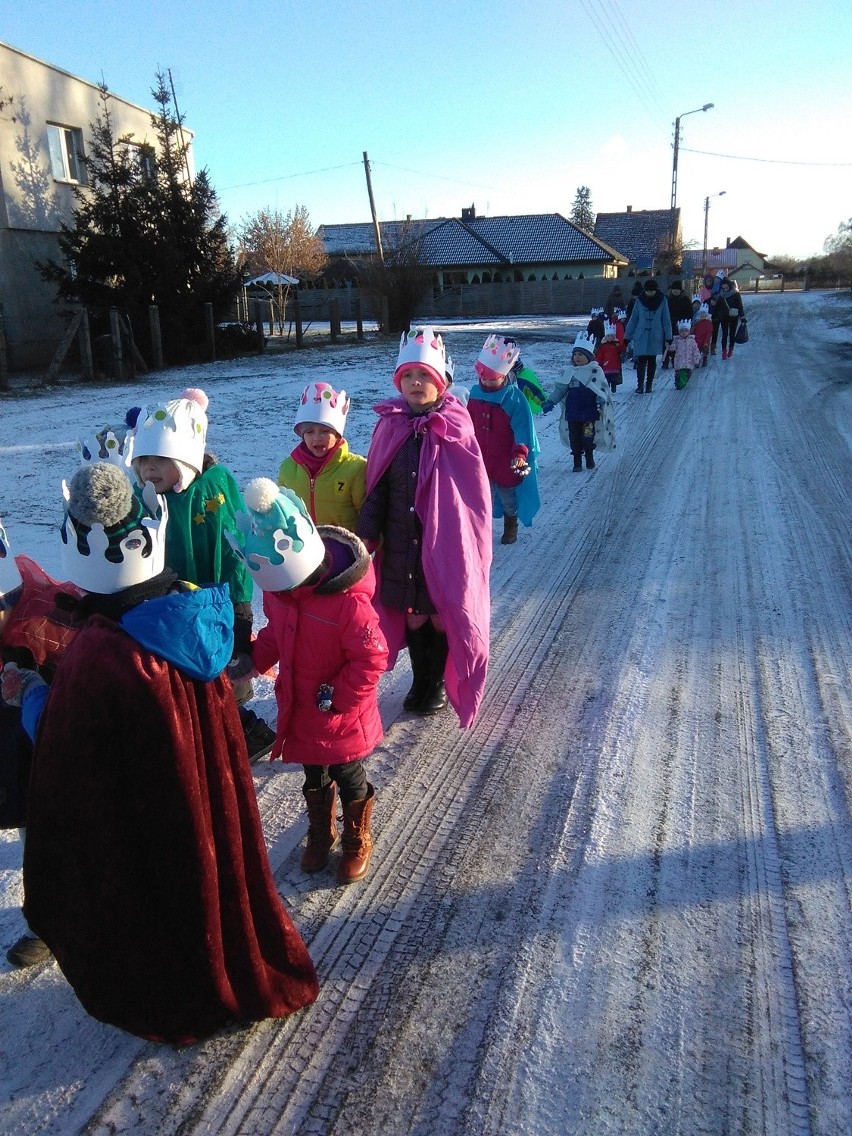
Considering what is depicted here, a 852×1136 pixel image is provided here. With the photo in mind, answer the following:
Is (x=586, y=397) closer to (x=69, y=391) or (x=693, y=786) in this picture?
(x=693, y=786)

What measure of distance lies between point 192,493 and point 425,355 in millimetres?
1223

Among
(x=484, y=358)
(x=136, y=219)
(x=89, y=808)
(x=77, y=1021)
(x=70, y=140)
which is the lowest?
(x=77, y=1021)

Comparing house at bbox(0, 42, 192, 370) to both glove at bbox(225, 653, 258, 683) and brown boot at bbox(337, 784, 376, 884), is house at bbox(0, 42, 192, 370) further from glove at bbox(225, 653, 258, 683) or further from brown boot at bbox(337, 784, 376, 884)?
brown boot at bbox(337, 784, 376, 884)

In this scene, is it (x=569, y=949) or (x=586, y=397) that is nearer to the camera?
(x=569, y=949)

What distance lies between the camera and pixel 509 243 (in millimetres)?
45531

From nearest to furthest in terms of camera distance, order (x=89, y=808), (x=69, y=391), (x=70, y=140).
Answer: (x=89, y=808), (x=69, y=391), (x=70, y=140)

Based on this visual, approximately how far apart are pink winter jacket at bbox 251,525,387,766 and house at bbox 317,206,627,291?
4324cm

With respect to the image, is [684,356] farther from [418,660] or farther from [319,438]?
[319,438]

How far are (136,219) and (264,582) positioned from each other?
707 inches

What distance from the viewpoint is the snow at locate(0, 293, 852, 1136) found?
2.08m

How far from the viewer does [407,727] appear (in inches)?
155

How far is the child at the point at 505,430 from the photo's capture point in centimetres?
602

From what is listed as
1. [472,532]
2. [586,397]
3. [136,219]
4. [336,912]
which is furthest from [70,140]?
[336,912]

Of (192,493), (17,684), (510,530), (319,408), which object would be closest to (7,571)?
(17,684)
